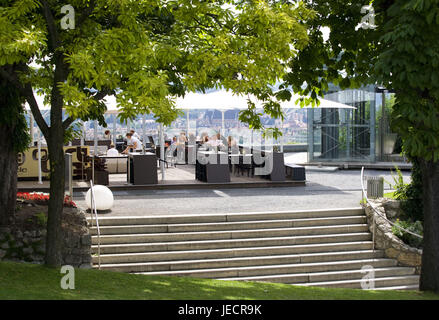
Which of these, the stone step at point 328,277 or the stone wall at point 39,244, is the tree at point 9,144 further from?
the stone step at point 328,277

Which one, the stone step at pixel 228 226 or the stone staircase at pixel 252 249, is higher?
the stone step at pixel 228 226

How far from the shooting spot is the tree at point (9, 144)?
13.2 meters

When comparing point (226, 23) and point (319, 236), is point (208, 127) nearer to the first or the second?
point (319, 236)

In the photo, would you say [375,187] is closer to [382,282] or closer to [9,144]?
[382,282]

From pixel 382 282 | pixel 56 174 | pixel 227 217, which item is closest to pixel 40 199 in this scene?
pixel 227 217

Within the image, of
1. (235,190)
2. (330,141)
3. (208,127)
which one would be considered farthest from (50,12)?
(208,127)

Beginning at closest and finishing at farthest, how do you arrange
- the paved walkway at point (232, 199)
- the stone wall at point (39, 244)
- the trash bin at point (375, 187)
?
the stone wall at point (39, 244) < the paved walkway at point (232, 199) < the trash bin at point (375, 187)

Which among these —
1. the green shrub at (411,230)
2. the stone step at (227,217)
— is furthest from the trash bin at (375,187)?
the green shrub at (411,230)

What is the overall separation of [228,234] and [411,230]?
4.18 metres

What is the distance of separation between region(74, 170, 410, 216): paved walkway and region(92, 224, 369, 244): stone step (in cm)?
127

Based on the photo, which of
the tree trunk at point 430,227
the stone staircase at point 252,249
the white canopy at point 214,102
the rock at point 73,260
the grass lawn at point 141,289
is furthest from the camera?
the white canopy at point 214,102

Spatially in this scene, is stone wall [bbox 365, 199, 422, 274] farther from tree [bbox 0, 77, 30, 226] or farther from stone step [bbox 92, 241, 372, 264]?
tree [bbox 0, 77, 30, 226]

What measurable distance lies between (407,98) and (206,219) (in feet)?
23.7

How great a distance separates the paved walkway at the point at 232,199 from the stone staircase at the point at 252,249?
0.95m
